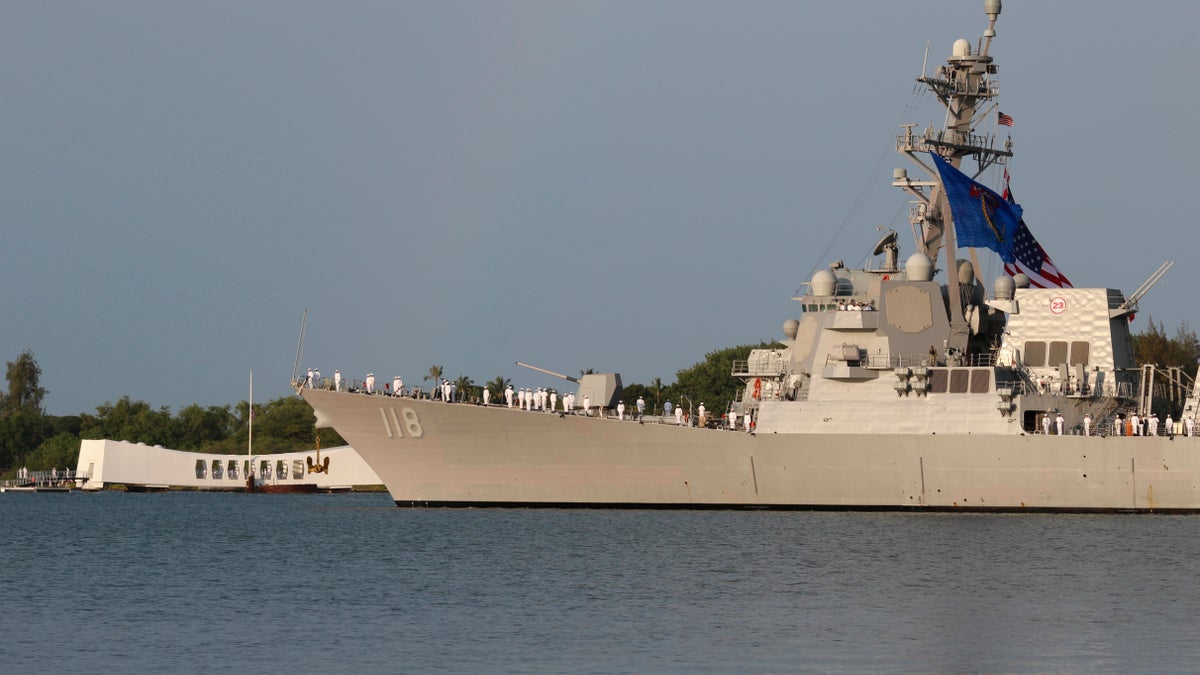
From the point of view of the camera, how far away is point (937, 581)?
26938 millimetres

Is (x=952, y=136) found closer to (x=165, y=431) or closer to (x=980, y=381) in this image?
(x=980, y=381)

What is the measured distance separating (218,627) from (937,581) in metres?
11.4

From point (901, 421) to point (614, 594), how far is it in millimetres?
14483

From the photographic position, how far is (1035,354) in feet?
129

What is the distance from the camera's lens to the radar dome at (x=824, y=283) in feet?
134

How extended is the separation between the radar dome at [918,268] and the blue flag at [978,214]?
3.28 feet

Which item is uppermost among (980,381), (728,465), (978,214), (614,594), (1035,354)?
(978,214)

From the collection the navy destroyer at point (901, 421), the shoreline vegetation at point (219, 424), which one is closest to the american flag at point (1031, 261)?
the navy destroyer at point (901, 421)

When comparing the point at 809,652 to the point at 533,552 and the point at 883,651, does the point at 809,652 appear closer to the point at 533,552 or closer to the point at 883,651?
the point at 883,651

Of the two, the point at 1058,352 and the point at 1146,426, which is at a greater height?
the point at 1058,352

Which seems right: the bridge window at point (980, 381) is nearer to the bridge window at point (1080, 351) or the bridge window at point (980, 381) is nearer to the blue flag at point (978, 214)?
the bridge window at point (1080, 351)

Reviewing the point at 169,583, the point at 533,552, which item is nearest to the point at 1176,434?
the point at 533,552

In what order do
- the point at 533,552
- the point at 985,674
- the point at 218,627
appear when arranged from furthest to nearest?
A: the point at 533,552, the point at 218,627, the point at 985,674

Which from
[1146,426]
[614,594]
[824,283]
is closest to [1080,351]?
[1146,426]
